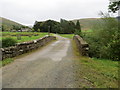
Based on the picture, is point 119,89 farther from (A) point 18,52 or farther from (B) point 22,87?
(A) point 18,52

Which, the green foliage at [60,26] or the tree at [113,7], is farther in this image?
the green foliage at [60,26]

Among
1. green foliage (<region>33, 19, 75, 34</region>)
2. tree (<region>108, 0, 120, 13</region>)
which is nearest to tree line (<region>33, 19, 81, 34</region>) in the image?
green foliage (<region>33, 19, 75, 34</region>)

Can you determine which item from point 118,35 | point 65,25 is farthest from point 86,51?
point 65,25

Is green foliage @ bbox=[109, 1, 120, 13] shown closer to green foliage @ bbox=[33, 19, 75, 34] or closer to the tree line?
the tree line

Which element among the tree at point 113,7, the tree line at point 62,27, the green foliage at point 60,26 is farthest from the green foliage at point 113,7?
the green foliage at point 60,26

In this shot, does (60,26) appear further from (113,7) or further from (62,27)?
(113,7)

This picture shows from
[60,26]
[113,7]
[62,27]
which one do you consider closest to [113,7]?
[113,7]

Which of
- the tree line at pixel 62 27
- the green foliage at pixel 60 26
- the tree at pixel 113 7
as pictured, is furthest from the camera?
the green foliage at pixel 60 26

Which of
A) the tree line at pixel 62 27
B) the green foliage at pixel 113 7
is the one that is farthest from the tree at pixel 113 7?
the tree line at pixel 62 27

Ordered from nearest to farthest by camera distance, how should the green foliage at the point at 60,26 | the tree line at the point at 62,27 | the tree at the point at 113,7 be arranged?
the tree at the point at 113,7
the tree line at the point at 62,27
the green foliage at the point at 60,26

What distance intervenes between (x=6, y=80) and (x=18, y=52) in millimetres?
4603

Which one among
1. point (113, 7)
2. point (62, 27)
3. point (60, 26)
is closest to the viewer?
point (113, 7)

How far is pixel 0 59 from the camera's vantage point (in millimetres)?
6988

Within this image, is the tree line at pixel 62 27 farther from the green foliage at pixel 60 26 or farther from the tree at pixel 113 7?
the tree at pixel 113 7
